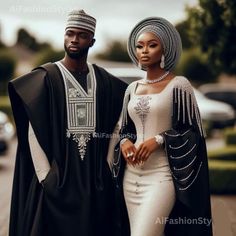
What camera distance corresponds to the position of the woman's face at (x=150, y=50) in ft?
16.4

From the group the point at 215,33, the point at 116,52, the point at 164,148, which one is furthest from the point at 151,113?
the point at 116,52

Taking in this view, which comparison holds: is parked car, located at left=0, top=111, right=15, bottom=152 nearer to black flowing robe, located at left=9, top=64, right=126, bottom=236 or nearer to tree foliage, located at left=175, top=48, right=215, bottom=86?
black flowing robe, located at left=9, top=64, right=126, bottom=236

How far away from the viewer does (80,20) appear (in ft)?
17.4

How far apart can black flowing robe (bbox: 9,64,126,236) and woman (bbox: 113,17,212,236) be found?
0.30 metres

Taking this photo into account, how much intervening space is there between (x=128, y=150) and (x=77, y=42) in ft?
2.90

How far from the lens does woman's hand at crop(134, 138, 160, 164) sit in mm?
4891

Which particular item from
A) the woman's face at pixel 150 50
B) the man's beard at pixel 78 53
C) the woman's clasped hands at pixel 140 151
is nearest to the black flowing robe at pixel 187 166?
the woman's clasped hands at pixel 140 151

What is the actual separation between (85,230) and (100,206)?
202 millimetres

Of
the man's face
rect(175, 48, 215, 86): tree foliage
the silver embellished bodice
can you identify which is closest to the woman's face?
the silver embellished bodice

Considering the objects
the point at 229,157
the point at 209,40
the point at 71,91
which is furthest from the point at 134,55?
the point at 229,157

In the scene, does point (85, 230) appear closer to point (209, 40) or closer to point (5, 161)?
point (209, 40)

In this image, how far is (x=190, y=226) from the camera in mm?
5078

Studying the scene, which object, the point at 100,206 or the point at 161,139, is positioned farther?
the point at 100,206

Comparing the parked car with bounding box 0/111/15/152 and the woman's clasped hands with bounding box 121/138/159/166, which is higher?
the woman's clasped hands with bounding box 121/138/159/166
